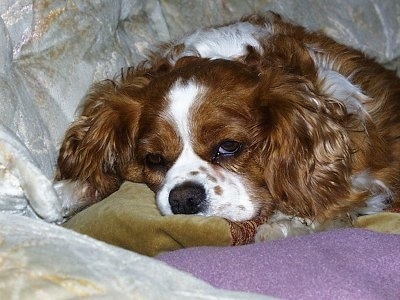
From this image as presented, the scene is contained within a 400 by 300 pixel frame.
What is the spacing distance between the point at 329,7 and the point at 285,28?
719 millimetres

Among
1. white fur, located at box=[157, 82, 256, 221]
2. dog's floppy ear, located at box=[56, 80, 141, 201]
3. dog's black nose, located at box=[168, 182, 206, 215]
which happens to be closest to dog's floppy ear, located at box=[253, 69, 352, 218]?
white fur, located at box=[157, 82, 256, 221]

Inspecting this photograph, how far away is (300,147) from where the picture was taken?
2.80 meters

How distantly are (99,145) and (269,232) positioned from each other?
0.65 metres

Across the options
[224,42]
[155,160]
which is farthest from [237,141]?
[224,42]

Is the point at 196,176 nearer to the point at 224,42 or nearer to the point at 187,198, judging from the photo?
the point at 187,198

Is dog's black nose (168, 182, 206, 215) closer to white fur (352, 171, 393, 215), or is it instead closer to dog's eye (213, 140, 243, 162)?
dog's eye (213, 140, 243, 162)

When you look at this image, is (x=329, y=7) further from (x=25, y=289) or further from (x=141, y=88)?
(x=25, y=289)

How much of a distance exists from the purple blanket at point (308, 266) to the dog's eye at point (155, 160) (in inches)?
22.7

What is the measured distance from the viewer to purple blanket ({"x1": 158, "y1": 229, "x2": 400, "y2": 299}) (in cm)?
200

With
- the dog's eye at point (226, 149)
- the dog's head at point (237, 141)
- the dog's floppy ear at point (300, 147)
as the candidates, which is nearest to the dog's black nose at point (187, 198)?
the dog's head at point (237, 141)

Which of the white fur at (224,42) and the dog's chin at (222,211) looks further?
the white fur at (224,42)

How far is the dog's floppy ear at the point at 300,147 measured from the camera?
2777 mm

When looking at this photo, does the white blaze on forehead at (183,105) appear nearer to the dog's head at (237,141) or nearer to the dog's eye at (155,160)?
the dog's head at (237,141)

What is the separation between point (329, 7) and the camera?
12.7 ft
